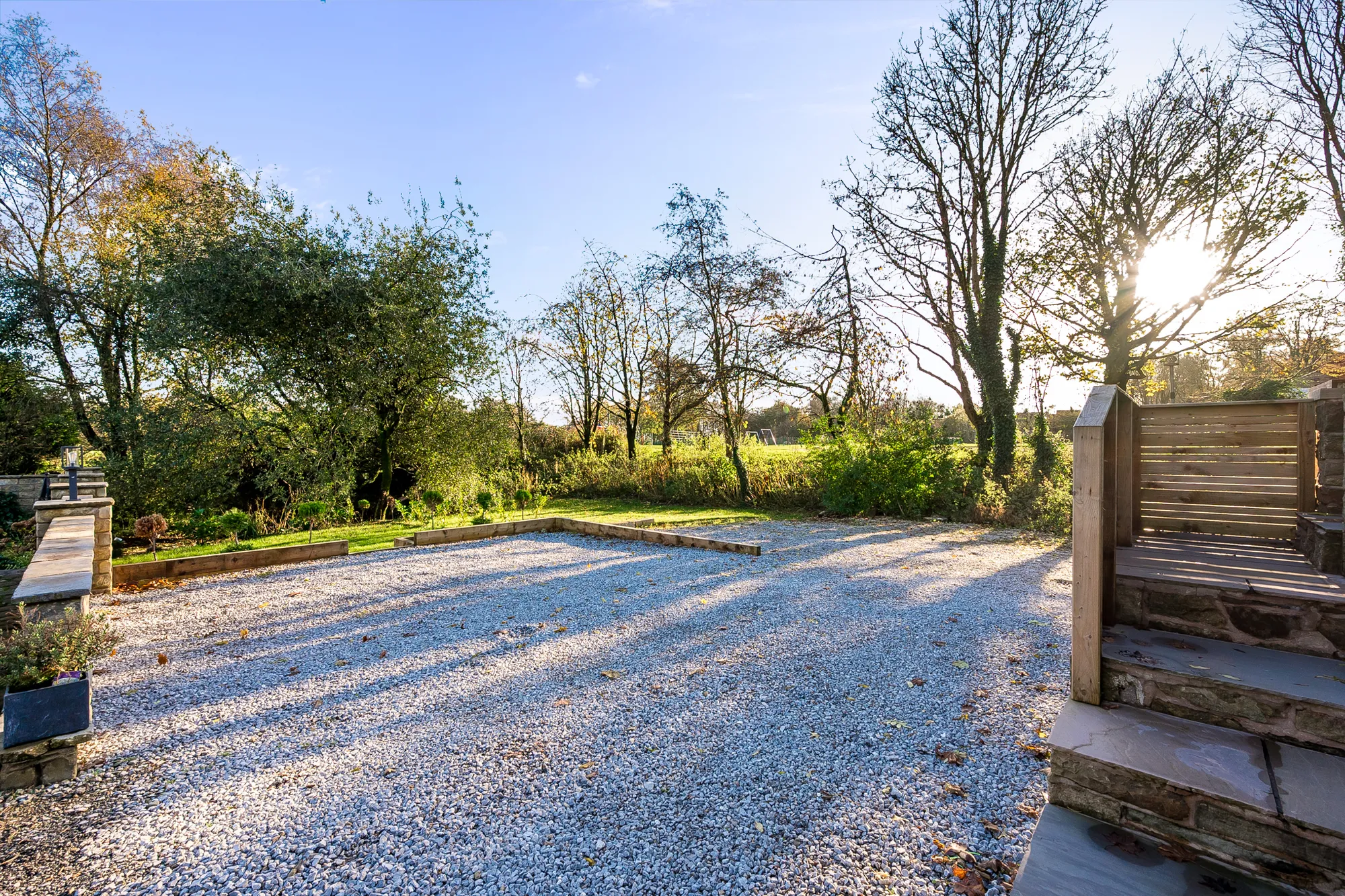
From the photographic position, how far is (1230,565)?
2.71m

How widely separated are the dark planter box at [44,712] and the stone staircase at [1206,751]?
11.3 ft

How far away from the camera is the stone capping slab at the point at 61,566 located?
2652 mm

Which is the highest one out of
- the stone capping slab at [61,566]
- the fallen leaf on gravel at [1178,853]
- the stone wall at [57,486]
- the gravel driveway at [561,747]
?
the stone wall at [57,486]

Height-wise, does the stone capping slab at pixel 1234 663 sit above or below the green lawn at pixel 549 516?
above

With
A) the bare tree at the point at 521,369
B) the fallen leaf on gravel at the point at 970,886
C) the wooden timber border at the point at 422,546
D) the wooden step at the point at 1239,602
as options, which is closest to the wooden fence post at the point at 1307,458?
the wooden step at the point at 1239,602

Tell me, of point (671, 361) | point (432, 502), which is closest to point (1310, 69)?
point (671, 361)

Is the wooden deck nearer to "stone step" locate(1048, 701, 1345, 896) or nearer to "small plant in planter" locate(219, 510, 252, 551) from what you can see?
"stone step" locate(1048, 701, 1345, 896)

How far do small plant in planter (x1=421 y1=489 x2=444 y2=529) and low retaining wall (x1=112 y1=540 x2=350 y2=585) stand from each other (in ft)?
6.07

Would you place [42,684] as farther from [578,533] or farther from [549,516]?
[549,516]

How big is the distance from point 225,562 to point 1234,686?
7.78 m

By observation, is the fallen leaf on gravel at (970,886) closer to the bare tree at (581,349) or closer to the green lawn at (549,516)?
the green lawn at (549,516)

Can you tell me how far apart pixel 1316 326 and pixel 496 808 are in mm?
14916

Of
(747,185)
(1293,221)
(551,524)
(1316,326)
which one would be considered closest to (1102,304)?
(1293,221)

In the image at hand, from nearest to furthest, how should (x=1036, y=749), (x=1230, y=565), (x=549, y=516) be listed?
(x=1036, y=749)
(x=1230, y=565)
(x=549, y=516)
